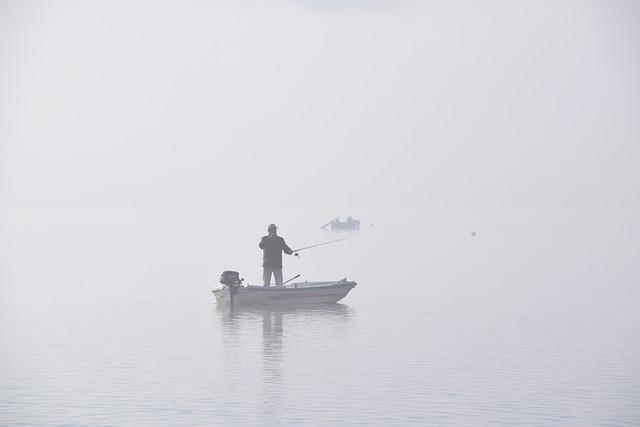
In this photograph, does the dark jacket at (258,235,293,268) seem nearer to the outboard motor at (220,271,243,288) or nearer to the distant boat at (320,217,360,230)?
the outboard motor at (220,271,243,288)

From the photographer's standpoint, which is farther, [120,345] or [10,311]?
[10,311]

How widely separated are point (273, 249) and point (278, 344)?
903 cm

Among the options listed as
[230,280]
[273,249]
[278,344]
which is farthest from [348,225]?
[278,344]

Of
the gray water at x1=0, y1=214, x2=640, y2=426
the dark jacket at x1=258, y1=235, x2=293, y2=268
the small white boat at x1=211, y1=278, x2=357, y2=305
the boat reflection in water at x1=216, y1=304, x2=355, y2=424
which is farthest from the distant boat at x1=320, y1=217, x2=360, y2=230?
the dark jacket at x1=258, y1=235, x2=293, y2=268

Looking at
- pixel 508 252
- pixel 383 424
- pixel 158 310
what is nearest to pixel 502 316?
pixel 158 310

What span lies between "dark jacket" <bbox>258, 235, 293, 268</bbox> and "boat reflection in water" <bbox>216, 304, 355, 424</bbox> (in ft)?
5.86

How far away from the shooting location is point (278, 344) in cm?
3127

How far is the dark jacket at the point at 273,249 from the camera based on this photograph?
3975cm

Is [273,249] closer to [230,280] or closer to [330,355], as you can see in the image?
[230,280]

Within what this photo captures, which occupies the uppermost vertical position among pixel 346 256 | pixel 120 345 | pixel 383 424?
pixel 346 256

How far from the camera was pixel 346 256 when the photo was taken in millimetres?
91688

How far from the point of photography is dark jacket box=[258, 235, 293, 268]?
130ft

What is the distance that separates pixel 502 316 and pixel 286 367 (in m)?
15.1

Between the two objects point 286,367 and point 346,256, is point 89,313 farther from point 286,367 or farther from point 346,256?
point 346,256
